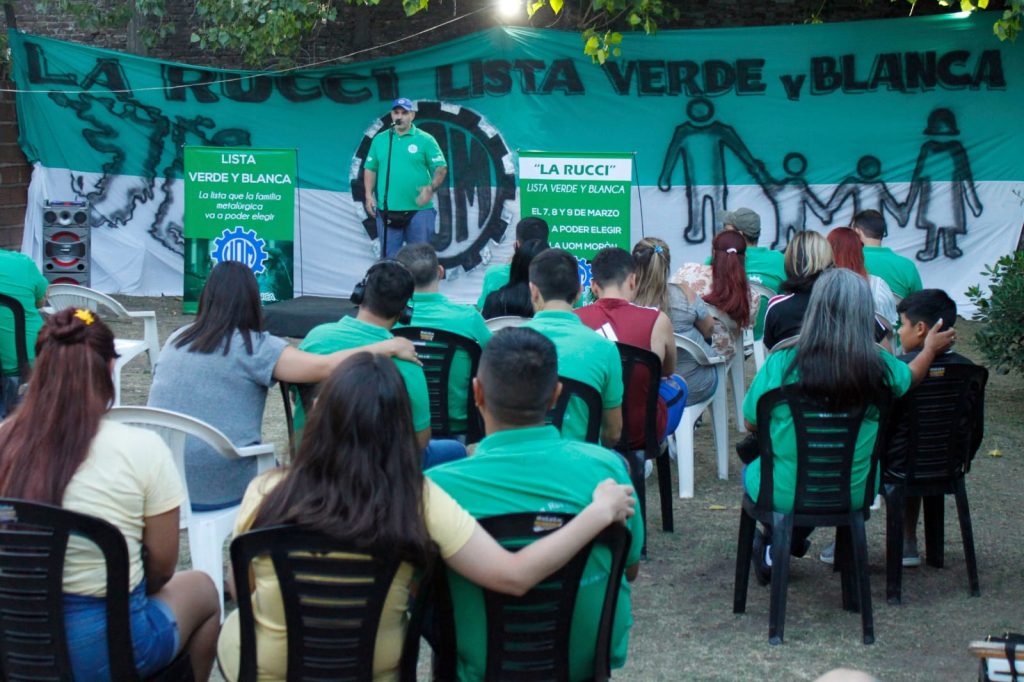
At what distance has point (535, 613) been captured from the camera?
285cm

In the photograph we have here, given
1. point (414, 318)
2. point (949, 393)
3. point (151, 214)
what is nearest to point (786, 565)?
point (949, 393)

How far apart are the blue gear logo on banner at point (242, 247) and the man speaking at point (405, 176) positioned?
1186mm

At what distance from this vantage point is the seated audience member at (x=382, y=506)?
2.67 m

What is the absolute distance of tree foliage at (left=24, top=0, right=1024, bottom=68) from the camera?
34.8 ft

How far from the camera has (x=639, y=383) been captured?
5434 millimetres

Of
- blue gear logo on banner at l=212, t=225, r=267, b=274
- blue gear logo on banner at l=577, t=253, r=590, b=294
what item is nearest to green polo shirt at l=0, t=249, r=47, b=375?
blue gear logo on banner at l=577, t=253, r=590, b=294

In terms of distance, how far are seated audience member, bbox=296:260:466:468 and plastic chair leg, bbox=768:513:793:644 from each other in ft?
4.41

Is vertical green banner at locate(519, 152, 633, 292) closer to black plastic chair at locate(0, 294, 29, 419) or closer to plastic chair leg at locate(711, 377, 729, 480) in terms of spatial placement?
plastic chair leg at locate(711, 377, 729, 480)

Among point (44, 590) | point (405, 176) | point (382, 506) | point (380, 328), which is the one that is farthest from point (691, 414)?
point (405, 176)

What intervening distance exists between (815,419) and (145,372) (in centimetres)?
629

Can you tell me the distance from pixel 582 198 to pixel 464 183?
302 cm

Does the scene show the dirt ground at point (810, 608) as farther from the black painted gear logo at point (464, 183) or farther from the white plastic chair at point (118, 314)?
the black painted gear logo at point (464, 183)

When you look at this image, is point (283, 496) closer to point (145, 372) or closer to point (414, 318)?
point (414, 318)

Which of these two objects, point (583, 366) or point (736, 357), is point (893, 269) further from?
point (583, 366)
